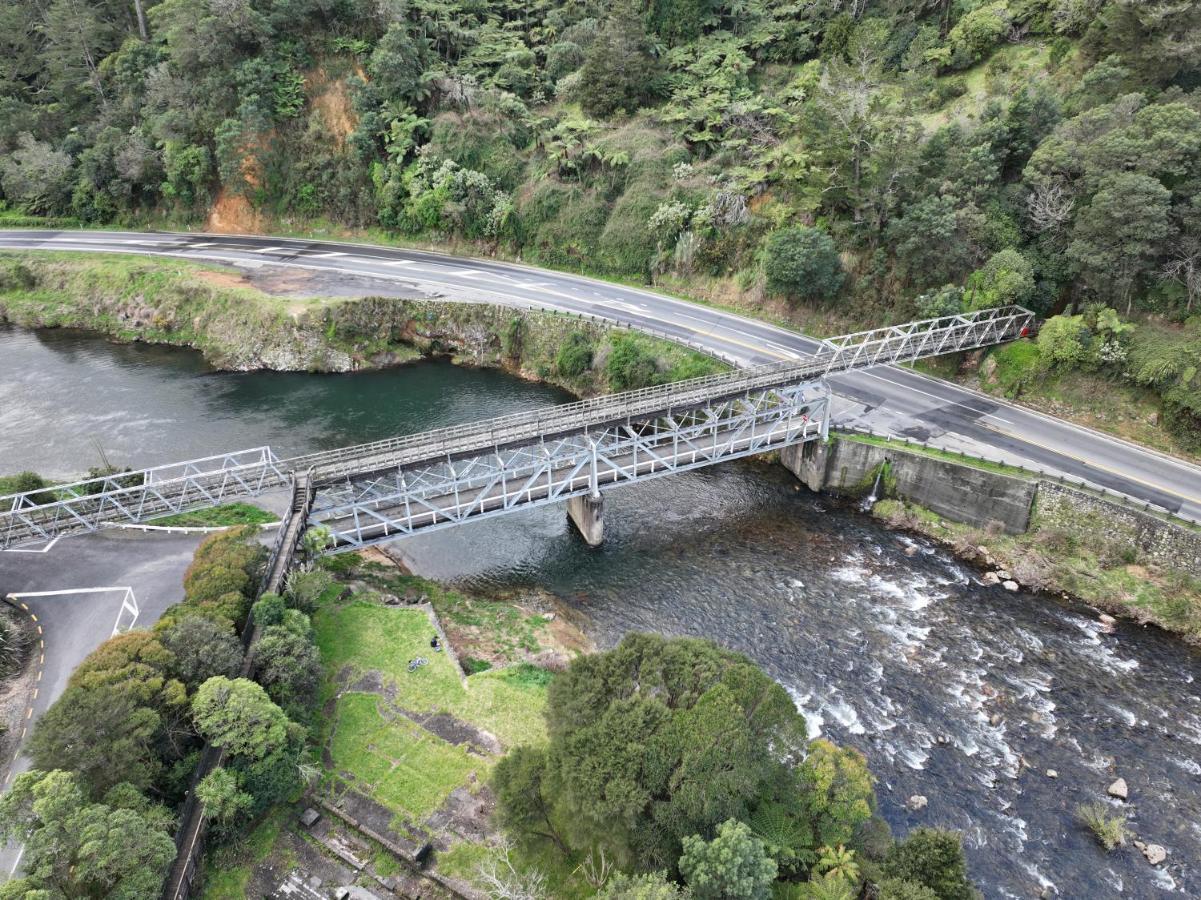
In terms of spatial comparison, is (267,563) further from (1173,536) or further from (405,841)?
(1173,536)

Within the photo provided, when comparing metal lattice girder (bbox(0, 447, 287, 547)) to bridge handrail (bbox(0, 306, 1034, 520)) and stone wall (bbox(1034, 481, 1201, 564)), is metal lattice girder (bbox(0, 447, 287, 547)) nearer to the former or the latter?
bridge handrail (bbox(0, 306, 1034, 520))

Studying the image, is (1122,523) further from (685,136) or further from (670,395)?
(685,136)

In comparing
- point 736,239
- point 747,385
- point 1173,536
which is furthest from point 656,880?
point 736,239

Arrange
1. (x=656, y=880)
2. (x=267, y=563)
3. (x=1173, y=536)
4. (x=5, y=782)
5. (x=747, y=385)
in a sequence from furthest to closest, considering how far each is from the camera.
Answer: (x=747, y=385)
(x=1173, y=536)
(x=267, y=563)
(x=5, y=782)
(x=656, y=880)

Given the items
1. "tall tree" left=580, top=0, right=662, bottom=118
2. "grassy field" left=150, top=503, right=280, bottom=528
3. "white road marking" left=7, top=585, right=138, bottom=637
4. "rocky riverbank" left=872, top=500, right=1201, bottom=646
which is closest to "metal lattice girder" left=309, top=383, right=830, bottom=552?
"grassy field" left=150, top=503, right=280, bottom=528

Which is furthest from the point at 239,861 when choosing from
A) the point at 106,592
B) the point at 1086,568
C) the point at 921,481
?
the point at 1086,568

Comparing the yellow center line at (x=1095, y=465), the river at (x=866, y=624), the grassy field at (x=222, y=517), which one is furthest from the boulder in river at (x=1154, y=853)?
the grassy field at (x=222, y=517)
